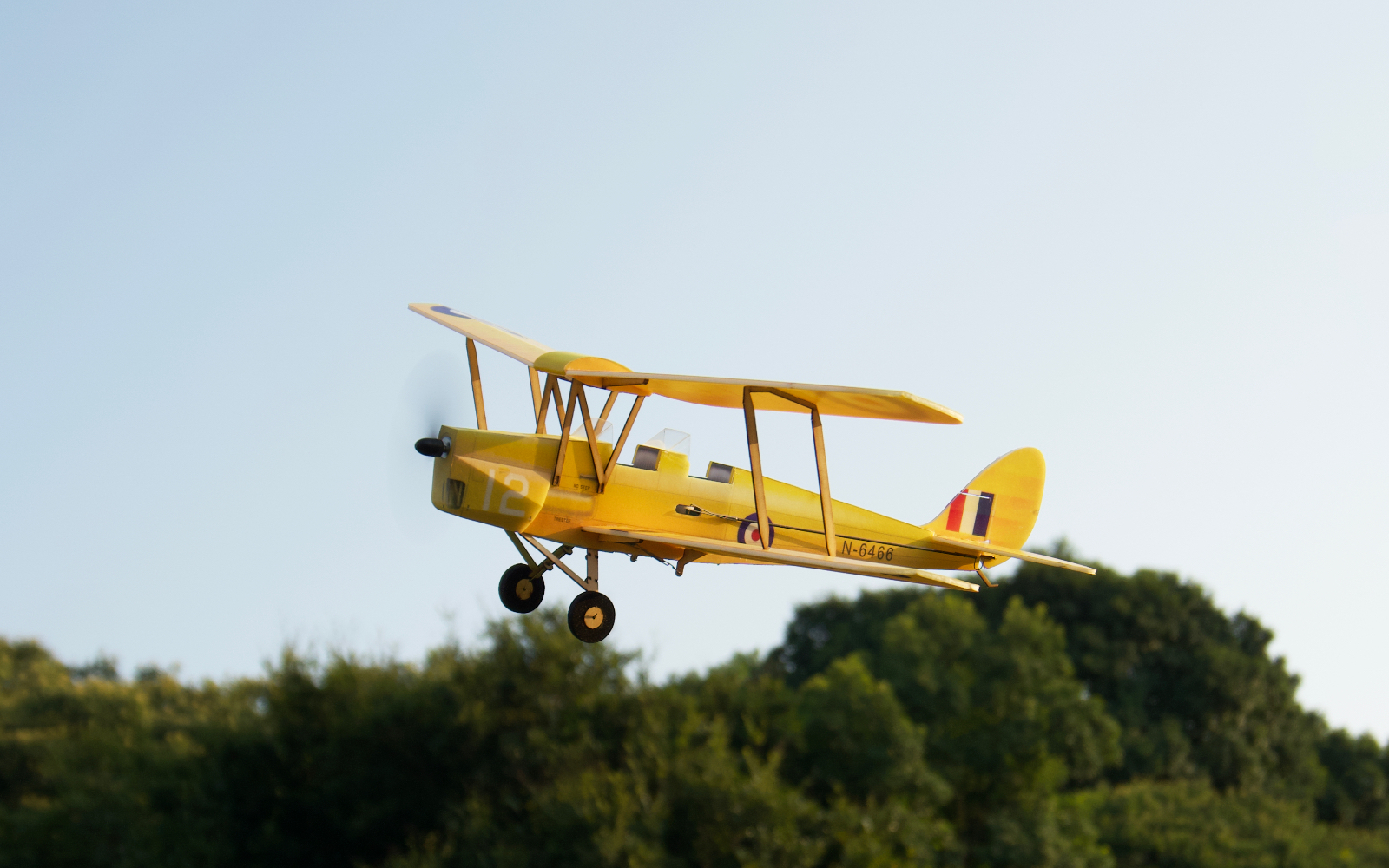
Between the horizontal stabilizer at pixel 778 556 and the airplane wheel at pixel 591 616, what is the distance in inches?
25.0

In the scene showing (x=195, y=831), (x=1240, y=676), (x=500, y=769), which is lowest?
(x=195, y=831)

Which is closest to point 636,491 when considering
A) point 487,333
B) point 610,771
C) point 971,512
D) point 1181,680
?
point 487,333

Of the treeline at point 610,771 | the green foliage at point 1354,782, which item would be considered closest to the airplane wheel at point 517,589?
the treeline at point 610,771

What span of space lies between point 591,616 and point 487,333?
4.88 m

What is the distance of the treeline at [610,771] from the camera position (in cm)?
4544

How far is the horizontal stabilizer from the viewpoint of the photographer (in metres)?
11.4

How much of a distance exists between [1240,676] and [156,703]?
2661 inches


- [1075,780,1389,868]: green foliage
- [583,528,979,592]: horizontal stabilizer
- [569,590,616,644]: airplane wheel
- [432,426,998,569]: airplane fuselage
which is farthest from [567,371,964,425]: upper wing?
[1075,780,1389,868]: green foliage

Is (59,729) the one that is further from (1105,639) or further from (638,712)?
(1105,639)

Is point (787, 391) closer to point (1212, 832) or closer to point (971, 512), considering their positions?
point (971, 512)

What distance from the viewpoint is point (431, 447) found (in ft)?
40.3

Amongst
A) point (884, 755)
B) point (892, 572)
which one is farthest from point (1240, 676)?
point (892, 572)

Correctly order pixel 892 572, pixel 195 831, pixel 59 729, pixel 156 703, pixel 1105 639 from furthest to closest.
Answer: pixel 1105 639 < pixel 156 703 < pixel 59 729 < pixel 195 831 < pixel 892 572

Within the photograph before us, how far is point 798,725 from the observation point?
5538 centimetres
